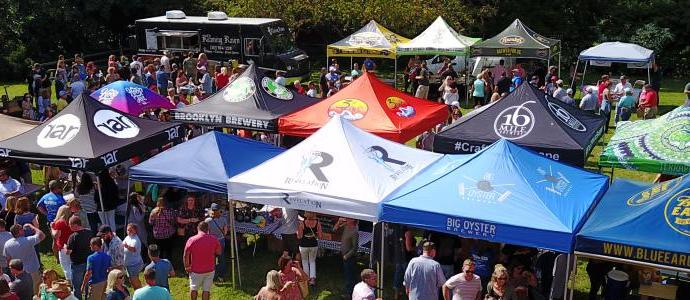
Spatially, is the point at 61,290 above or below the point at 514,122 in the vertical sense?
below

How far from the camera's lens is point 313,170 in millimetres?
9156

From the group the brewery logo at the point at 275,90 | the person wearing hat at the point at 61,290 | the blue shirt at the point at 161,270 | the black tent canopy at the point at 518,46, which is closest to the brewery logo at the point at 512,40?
the black tent canopy at the point at 518,46

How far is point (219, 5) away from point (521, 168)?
23.6 metres

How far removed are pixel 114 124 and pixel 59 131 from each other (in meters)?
0.81

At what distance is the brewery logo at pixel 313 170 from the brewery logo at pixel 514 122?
2.95 m

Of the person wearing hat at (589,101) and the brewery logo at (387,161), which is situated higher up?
the brewery logo at (387,161)

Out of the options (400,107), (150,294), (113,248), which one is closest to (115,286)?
(150,294)

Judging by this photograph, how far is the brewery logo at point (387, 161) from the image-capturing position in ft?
30.6

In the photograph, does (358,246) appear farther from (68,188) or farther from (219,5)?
(219,5)

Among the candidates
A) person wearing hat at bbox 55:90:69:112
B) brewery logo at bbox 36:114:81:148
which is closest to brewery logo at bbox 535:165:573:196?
brewery logo at bbox 36:114:81:148

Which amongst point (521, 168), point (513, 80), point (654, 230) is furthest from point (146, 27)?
point (654, 230)

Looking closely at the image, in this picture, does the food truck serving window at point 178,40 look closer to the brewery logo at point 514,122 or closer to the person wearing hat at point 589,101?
the person wearing hat at point 589,101

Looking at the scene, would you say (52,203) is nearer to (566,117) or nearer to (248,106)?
(248,106)

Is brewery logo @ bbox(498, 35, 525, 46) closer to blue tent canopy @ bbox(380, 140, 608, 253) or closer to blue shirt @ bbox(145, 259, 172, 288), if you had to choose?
blue tent canopy @ bbox(380, 140, 608, 253)
